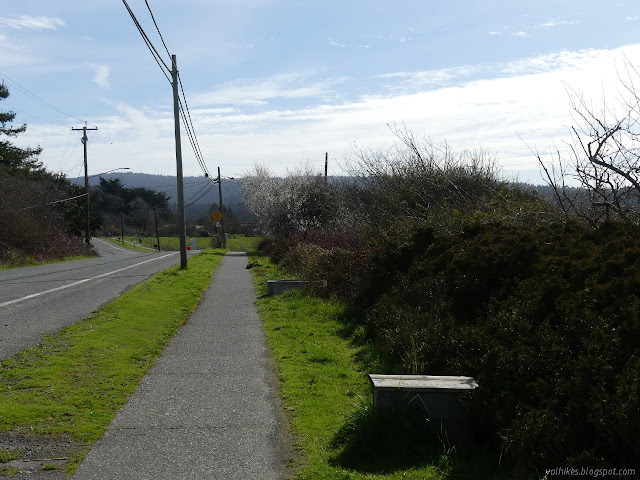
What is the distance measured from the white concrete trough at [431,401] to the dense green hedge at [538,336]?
17cm

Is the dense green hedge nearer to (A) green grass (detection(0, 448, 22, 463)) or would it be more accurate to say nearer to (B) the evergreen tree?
(A) green grass (detection(0, 448, 22, 463))

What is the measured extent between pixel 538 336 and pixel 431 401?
3.25ft

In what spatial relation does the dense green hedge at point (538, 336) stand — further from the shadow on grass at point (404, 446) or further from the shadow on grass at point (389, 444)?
the shadow on grass at point (389, 444)

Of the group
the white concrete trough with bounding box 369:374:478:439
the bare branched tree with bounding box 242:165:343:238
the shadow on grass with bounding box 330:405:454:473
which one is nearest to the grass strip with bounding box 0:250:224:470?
the shadow on grass with bounding box 330:405:454:473

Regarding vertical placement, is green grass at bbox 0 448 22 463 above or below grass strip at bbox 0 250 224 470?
above

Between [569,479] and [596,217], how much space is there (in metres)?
5.12

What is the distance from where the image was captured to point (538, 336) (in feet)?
16.3

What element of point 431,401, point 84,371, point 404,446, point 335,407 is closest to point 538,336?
point 431,401

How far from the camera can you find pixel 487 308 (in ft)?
21.6

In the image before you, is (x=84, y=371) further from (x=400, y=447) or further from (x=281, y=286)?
(x=281, y=286)

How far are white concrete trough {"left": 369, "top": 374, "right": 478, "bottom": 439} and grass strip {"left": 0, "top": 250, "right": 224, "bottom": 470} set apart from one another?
2.45 metres

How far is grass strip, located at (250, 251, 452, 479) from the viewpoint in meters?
4.63

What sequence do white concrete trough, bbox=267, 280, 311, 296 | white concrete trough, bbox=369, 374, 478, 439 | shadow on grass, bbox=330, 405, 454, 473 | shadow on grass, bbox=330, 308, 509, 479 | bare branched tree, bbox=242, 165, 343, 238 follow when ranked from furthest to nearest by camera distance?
bare branched tree, bbox=242, 165, 343, 238
white concrete trough, bbox=267, 280, 311, 296
white concrete trough, bbox=369, 374, 478, 439
shadow on grass, bbox=330, 405, 454, 473
shadow on grass, bbox=330, 308, 509, 479

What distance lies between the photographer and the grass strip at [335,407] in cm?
463
